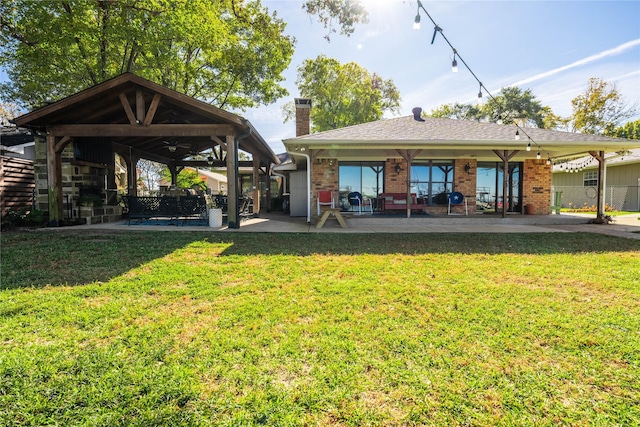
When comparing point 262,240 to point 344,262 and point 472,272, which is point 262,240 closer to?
point 344,262

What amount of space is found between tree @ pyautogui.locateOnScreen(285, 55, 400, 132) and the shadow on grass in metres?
21.1

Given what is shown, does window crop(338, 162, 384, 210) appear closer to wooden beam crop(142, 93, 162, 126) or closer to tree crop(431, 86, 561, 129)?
wooden beam crop(142, 93, 162, 126)

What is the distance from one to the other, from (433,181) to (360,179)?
2.92 m

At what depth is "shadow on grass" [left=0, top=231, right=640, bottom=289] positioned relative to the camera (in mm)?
4074

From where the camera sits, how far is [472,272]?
4.21 metres

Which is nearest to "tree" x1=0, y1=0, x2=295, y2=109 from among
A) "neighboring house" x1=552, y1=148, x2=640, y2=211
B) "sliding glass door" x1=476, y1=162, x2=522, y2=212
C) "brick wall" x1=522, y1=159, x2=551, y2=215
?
"sliding glass door" x1=476, y1=162, x2=522, y2=212

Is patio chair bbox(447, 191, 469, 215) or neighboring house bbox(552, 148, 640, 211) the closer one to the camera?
patio chair bbox(447, 191, 469, 215)

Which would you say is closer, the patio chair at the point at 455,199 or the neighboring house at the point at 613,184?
the patio chair at the point at 455,199

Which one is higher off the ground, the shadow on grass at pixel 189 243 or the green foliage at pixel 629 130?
the green foliage at pixel 629 130

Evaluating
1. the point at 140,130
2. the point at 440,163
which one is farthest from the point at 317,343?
the point at 440,163

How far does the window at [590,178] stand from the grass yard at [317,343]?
18.4 m

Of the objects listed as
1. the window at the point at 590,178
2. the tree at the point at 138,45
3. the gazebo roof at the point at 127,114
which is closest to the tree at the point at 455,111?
the window at the point at 590,178

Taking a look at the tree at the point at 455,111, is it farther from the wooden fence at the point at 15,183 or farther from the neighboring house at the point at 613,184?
the wooden fence at the point at 15,183

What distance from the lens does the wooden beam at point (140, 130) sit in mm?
7934
